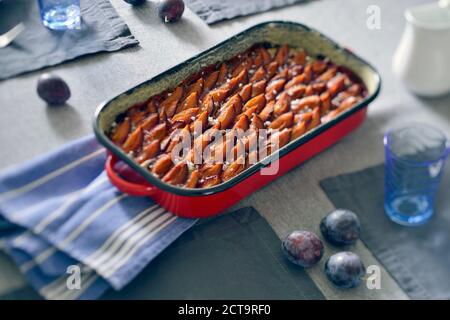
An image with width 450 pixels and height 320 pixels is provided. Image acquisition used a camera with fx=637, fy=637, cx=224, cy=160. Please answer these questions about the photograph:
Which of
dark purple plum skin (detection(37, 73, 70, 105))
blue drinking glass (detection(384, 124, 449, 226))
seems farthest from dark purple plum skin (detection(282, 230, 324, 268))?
dark purple plum skin (detection(37, 73, 70, 105))

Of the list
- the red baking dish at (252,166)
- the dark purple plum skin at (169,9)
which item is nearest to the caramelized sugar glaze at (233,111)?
the red baking dish at (252,166)

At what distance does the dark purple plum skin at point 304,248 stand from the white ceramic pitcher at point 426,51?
0.35m

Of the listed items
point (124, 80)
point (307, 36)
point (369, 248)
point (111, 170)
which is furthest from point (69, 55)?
point (369, 248)

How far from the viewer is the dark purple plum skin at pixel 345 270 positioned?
26.4 inches

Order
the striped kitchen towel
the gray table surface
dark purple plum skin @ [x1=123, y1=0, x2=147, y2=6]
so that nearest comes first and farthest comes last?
1. the striped kitchen towel
2. the gray table surface
3. dark purple plum skin @ [x1=123, y1=0, x2=147, y2=6]

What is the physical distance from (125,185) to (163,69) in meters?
0.19

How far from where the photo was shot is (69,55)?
2.69 ft

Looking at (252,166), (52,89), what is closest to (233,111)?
(252,166)

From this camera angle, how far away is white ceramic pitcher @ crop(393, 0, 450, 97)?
0.87 metres

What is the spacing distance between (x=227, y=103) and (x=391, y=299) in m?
0.29

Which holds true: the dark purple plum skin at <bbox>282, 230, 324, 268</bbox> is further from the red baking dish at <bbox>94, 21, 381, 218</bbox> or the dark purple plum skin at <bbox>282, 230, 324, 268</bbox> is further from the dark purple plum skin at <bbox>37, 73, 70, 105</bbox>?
the dark purple plum skin at <bbox>37, 73, 70, 105</bbox>

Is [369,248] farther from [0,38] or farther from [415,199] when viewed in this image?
[0,38]

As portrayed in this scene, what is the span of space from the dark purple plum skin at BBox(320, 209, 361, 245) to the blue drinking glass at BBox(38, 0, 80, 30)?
0.42 metres

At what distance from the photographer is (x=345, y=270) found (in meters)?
0.67
